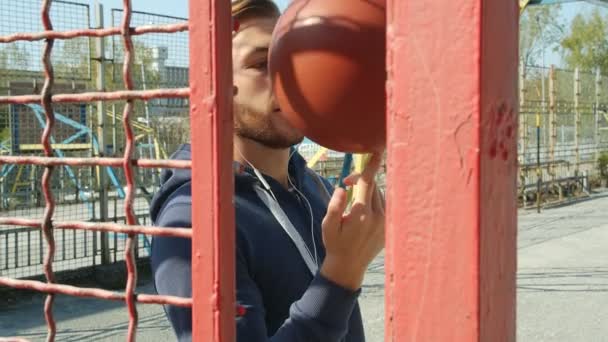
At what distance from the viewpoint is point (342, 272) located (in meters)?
1.56

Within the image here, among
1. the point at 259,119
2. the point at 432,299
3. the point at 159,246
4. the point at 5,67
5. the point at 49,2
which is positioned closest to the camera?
the point at 432,299

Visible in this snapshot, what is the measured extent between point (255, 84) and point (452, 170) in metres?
0.87

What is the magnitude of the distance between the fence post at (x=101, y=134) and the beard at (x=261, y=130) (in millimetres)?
6404

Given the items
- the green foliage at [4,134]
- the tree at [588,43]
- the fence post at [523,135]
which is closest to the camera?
the green foliage at [4,134]

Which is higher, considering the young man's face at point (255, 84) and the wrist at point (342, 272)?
the young man's face at point (255, 84)

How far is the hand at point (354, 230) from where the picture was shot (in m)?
1.47

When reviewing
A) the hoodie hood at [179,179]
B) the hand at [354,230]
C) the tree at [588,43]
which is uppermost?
the tree at [588,43]

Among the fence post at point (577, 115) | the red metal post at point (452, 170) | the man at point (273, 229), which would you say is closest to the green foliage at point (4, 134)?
the man at point (273, 229)

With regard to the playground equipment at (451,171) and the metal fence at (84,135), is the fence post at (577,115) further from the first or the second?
the playground equipment at (451,171)

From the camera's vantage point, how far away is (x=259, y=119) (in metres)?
1.84

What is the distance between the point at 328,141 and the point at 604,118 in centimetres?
1973

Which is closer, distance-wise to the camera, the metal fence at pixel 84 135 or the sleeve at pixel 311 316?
the sleeve at pixel 311 316

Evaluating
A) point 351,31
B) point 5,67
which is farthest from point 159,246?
point 5,67

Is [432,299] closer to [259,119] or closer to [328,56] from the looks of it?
[328,56]
